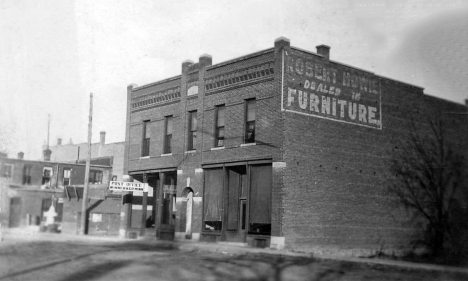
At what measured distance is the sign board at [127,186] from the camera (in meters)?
33.1

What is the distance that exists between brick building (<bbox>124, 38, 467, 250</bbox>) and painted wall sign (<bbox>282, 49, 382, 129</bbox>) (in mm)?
58

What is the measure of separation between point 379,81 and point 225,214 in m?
12.2

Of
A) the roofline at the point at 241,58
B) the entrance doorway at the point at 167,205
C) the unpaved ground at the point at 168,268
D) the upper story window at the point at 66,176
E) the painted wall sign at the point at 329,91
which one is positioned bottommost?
the unpaved ground at the point at 168,268

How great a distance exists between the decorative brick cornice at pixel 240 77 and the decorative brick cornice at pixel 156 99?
3.49m

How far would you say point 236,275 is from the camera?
14602 mm

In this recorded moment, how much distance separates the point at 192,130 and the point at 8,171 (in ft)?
44.2

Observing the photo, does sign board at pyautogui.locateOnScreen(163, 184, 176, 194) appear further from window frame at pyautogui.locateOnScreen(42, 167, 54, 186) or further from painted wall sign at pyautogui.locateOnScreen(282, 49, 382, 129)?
painted wall sign at pyautogui.locateOnScreen(282, 49, 382, 129)

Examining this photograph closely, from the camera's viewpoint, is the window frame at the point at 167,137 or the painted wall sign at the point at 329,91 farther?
the window frame at the point at 167,137

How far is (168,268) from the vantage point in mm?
15227

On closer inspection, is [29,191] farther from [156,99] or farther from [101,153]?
[101,153]

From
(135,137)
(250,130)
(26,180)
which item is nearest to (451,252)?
(250,130)

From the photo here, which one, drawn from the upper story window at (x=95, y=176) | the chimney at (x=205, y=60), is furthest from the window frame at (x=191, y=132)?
the upper story window at (x=95, y=176)

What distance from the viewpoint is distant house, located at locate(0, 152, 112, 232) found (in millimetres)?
19219

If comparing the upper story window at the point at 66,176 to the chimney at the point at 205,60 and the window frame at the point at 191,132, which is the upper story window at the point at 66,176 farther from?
the chimney at the point at 205,60
